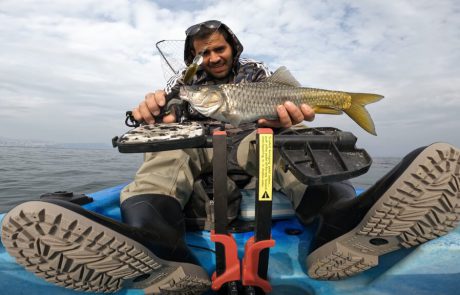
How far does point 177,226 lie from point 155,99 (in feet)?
3.76

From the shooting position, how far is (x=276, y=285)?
225cm

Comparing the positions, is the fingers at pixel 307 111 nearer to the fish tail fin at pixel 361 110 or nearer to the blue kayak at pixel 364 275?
the fish tail fin at pixel 361 110

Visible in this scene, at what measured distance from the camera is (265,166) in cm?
167

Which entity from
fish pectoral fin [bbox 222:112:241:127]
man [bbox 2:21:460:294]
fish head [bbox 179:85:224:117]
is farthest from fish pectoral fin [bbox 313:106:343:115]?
man [bbox 2:21:460:294]

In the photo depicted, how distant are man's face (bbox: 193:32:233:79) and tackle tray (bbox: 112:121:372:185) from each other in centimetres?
258

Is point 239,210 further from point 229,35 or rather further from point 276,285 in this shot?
point 229,35

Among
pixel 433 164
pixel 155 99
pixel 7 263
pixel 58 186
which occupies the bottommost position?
pixel 58 186

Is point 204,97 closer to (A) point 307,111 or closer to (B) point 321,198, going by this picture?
(A) point 307,111

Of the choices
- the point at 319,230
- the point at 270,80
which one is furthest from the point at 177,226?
the point at 270,80

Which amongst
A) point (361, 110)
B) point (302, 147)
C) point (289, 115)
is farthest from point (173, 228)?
point (361, 110)

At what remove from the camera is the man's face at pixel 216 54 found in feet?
14.0

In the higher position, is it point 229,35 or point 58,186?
point 229,35

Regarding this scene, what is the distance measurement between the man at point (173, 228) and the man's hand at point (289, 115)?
86 centimetres

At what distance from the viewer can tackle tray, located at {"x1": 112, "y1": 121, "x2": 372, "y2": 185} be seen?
165cm
